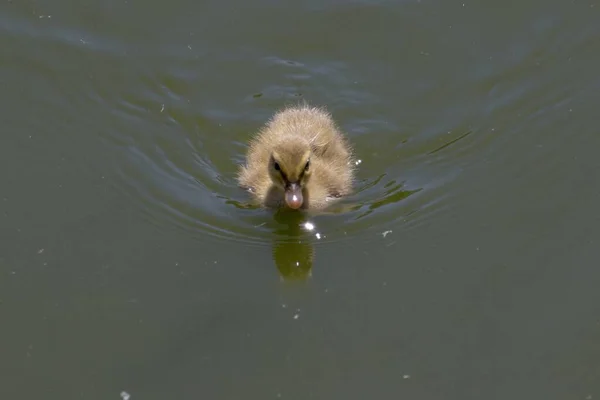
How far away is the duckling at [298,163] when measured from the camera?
249 inches

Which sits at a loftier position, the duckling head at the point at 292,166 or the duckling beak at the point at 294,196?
the duckling head at the point at 292,166

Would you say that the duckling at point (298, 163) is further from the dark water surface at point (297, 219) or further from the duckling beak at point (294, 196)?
the dark water surface at point (297, 219)

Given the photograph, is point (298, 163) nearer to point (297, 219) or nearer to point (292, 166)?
point (292, 166)

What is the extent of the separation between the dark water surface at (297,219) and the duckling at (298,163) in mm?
134

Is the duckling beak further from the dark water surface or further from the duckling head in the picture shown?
the dark water surface

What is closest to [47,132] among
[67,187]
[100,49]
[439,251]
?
[67,187]

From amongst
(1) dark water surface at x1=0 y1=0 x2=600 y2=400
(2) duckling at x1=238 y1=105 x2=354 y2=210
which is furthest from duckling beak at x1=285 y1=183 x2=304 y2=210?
(1) dark water surface at x1=0 y1=0 x2=600 y2=400

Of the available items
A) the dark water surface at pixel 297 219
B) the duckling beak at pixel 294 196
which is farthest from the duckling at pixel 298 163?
the dark water surface at pixel 297 219

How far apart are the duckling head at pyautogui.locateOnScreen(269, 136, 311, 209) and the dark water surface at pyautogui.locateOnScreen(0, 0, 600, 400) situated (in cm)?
25

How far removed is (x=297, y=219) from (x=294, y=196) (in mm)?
281

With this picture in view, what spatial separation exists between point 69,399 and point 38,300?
2.46 feet

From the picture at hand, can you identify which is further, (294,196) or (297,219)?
(297,219)

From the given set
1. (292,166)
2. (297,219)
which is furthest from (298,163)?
(297,219)

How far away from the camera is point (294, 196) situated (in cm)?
627
